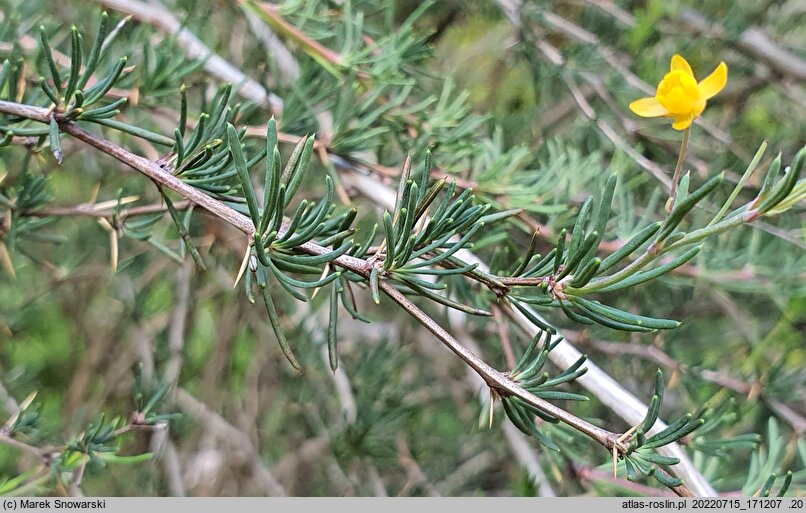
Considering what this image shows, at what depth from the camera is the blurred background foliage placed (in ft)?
2.09

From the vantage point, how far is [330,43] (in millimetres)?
859

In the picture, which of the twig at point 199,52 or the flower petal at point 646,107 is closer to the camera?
the flower petal at point 646,107

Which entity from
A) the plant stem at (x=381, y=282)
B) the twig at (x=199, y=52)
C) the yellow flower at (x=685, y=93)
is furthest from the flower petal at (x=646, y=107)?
the twig at (x=199, y=52)

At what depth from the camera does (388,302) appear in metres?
1.25

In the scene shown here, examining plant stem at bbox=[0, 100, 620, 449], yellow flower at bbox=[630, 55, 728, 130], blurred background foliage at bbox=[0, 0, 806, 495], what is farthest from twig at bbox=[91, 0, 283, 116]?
yellow flower at bbox=[630, 55, 728, 130]

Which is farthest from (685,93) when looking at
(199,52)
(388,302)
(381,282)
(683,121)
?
(388,302)

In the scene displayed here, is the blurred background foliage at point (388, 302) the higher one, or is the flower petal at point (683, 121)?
the flower petal at point (683, 121)

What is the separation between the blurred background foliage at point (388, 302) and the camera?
0.64 metres

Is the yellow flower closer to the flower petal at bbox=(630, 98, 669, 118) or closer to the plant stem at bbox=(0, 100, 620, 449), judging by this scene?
the flower petal at bbox=(630, 98, 669, 118)

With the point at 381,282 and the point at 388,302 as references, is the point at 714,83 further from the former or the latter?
the point at 388,302

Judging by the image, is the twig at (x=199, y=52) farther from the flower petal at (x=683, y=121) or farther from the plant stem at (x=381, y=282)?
the flower petal at (x=683, y=121)

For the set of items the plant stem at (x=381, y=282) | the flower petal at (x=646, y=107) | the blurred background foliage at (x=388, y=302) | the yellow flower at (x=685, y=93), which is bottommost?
the blurred background foliage at (x=388, y=302)
